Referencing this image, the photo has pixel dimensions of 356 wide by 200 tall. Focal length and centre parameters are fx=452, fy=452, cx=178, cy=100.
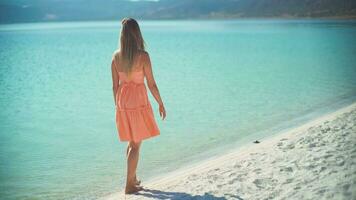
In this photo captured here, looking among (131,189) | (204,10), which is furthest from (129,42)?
(204,10)

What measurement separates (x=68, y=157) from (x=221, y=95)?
281 inches

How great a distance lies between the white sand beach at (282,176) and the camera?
13.5ft

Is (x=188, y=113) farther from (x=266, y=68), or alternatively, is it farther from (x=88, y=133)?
(x=266, y=68)

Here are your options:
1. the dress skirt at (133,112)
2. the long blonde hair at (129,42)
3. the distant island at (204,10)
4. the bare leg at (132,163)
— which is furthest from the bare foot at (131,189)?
the distant island at (204,10)

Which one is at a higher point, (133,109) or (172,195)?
(133,109)

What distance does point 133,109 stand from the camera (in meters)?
4.29

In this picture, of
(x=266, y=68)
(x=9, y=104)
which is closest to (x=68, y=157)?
(x=9, y=104)

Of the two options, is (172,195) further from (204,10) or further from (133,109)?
(204,10)

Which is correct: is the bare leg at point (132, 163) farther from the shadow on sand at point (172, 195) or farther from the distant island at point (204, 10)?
the distant island at point (204, 10)

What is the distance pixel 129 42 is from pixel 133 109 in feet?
2.11

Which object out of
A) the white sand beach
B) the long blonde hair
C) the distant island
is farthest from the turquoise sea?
the distant island

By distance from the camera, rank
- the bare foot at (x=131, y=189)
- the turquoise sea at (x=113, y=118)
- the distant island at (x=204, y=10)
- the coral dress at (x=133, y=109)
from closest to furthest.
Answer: the coral dress at (x=133, y=109), the bare foot at (x=131, y=189), the turquoise sea at (x=113, y=118), the distant island at (x=204, y=10)

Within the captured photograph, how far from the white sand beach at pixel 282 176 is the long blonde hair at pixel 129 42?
1.39 meters

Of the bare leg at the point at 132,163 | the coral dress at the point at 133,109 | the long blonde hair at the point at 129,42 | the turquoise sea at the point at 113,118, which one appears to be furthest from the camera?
the turquoise sea at the point at 113,118
